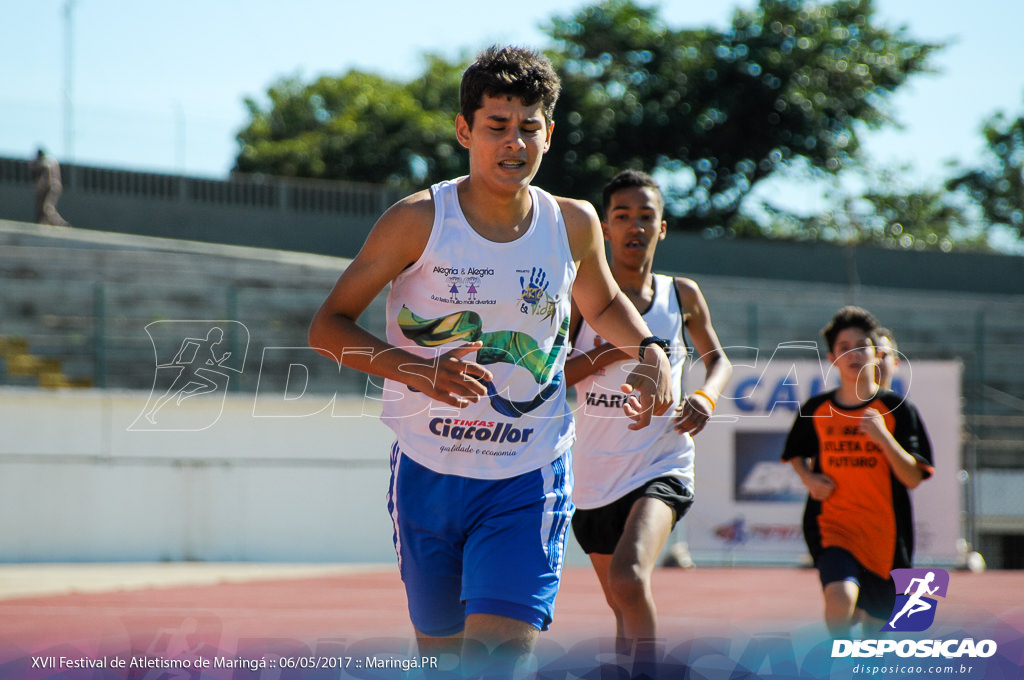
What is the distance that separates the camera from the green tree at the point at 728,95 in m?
39.4

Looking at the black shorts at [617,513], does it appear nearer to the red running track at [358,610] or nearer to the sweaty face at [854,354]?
the red running track at [358,610]

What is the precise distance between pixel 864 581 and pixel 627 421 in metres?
1.47

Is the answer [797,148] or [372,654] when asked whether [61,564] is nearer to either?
[372,654]

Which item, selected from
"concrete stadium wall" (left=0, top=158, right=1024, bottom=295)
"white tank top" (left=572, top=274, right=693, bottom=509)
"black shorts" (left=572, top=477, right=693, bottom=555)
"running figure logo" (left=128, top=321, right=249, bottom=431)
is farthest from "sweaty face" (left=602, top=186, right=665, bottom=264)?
"concrete stadium wall" (left=0, top=158, right=1024, bottom=295)

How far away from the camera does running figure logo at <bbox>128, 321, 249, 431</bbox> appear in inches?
617

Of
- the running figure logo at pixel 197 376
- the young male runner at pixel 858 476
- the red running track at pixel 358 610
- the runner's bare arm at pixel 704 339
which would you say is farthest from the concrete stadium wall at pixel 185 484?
the runner's bare arm at pixel 704 339

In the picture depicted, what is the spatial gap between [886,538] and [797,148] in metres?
36.2

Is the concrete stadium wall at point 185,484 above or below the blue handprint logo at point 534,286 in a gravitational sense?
below

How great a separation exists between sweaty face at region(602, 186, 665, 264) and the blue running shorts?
199cm

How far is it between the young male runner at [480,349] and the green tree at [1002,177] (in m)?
42.5

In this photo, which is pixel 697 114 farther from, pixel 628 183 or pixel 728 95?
pixel 628 183

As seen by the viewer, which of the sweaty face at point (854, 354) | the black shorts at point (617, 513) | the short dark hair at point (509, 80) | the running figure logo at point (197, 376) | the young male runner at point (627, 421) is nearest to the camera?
the short dark hair at point (509, 80)

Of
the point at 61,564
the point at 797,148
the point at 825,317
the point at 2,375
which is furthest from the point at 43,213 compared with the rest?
the point at 797,148

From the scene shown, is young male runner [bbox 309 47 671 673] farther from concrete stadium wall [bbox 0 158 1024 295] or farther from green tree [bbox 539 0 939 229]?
green tree [bbox 539 0 939 229]
